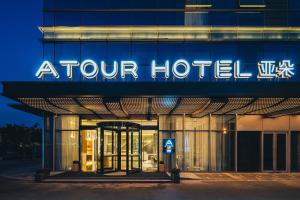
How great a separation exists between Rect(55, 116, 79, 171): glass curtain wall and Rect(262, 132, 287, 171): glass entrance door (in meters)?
11.8

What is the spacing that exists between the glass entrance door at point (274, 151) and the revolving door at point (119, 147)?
7.94m

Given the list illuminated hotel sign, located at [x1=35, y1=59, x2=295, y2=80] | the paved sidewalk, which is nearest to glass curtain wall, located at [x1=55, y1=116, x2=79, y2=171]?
illuminated hotel sign, located at [x1=35, y1=59, x2=295, y2=80]

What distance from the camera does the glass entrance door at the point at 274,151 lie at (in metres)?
25.6

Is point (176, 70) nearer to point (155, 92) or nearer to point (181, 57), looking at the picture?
point (181, 57)

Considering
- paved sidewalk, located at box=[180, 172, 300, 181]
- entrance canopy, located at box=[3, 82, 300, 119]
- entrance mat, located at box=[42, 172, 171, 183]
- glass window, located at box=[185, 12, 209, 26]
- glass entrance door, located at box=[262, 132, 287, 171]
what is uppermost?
glass window, located at box=[185, 12, 209, 26]

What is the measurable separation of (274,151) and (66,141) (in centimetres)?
1304

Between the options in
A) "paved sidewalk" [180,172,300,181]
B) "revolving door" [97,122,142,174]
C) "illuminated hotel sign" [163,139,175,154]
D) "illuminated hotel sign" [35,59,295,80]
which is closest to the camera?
"illuminated hotel sign" [35,59,295,80]

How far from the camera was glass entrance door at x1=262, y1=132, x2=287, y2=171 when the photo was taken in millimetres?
25562

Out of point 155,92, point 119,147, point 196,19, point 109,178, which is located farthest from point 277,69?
point 109,178

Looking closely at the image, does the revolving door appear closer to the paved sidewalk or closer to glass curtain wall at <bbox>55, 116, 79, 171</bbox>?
the paved sidewalk

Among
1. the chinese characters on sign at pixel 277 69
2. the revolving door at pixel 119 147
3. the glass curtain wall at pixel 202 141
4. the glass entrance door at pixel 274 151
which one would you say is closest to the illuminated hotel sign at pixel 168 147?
the glass curtain wall at pixel 202 141

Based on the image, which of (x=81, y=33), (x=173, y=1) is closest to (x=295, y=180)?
(x=173, y=1)

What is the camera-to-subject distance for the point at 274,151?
2559 centimetres

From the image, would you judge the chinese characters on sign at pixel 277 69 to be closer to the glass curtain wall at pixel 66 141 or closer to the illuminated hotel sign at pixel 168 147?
the illuminated hotel sign at pixel 168 147
